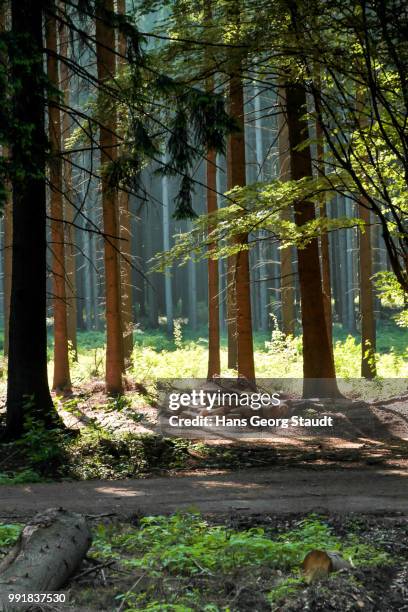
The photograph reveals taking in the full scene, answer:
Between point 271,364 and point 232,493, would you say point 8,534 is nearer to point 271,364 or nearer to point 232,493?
point 232,493

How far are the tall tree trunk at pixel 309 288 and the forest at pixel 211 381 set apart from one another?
45 millimetres

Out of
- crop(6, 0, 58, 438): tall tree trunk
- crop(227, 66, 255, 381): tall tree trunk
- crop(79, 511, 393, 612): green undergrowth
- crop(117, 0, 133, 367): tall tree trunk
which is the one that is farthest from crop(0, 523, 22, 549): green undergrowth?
crop(117, 0, 133, 367): tall tree trunk

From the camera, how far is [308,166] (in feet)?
50.2

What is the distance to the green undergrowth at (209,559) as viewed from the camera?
5250mm

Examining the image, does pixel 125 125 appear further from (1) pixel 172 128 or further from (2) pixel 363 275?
(2) pixel 363 275

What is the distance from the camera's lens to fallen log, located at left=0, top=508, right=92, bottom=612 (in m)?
4.95

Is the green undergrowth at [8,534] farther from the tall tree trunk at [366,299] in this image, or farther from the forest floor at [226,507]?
the tall tree trunk at [366,299]

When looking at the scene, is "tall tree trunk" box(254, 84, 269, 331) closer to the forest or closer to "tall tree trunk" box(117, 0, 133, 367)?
"tall tree trunk" box(117, 0, 133, 367)

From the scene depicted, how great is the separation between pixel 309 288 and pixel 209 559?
1016cm

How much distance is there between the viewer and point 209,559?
5.91 meters

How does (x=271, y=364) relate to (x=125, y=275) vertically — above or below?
below

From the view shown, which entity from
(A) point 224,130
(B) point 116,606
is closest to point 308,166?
(A) point 224,130

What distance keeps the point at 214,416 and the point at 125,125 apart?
6270 mm

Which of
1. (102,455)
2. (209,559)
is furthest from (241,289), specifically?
(209,559)
